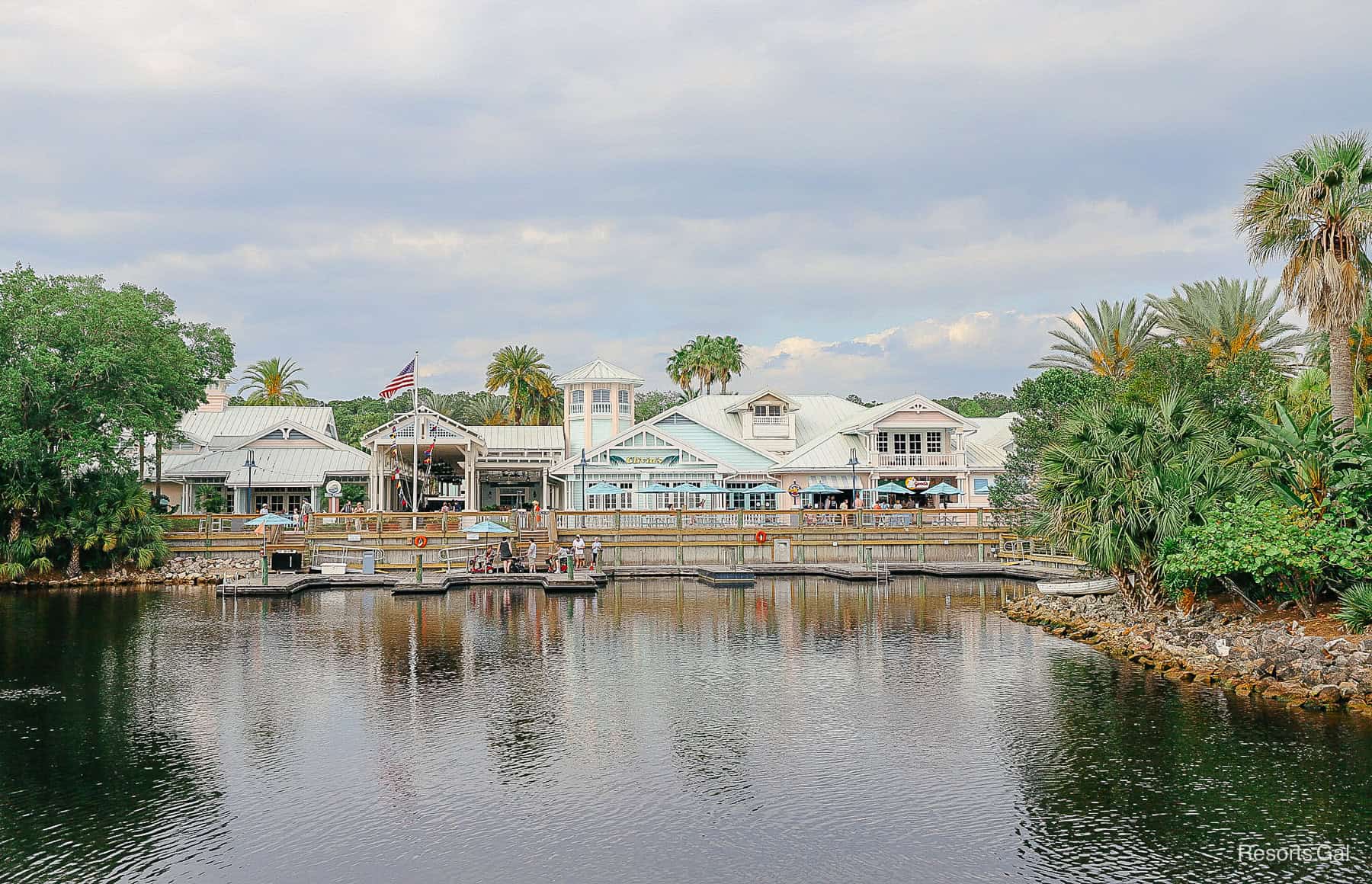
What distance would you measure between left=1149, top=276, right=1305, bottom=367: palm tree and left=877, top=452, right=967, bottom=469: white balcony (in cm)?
1637

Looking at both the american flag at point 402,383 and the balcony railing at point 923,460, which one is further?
the balcony railing at point 923,460

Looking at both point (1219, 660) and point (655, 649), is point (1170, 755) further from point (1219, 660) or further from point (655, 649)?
point (655, 649)

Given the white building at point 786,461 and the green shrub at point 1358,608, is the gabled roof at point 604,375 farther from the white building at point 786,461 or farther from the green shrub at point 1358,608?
the green shrub at point 1358,608

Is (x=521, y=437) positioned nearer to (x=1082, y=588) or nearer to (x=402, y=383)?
(x=402, y=383)

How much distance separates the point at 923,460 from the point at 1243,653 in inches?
1559

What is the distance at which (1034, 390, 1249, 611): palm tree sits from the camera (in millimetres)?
29047

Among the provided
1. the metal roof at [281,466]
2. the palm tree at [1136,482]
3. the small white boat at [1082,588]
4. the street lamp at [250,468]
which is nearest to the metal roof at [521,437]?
the metal roof at [281,466]

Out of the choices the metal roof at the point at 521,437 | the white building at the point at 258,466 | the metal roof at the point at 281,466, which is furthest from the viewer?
the metal roof at the point at 521,437

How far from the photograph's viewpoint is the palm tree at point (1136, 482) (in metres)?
29.0

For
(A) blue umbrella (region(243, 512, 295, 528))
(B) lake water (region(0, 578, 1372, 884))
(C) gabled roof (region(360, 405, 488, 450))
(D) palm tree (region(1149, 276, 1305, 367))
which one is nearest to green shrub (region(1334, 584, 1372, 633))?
(B) lake water (region(0, 578, 1372, 884))

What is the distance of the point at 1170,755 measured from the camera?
62.4 feet

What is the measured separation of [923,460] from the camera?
64.4m

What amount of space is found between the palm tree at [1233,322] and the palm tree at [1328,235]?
2213 cm

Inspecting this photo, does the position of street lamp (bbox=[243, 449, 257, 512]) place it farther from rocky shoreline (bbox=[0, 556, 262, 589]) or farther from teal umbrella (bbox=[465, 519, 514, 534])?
teal umbrella (bbox=[465, 519, 514, 534])
